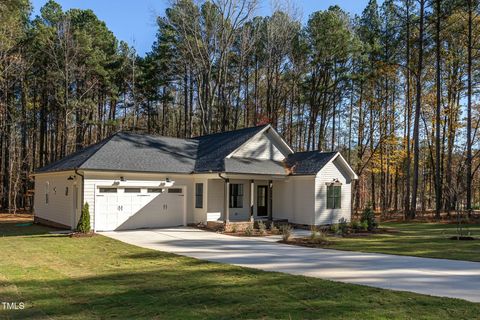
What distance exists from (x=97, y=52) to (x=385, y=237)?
2578 cm

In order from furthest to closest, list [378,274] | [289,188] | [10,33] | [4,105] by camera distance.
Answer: [4,105] < [10,33] < [289,188] < [378,274]

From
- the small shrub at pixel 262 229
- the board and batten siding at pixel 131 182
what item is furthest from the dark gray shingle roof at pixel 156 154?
the small shrub at pixel 262 229

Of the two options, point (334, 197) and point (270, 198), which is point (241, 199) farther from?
point (334, 197)

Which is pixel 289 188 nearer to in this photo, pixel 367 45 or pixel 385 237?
pixel 385 237

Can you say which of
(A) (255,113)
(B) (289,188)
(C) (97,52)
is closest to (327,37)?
(A) (255,113)

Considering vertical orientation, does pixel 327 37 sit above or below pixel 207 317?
above

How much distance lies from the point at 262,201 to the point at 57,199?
10.6 meters

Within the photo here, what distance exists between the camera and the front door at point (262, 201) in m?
21.6

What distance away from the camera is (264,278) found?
27.8ft

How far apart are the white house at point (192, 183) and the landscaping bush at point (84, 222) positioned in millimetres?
→ 596

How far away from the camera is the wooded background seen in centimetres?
2969

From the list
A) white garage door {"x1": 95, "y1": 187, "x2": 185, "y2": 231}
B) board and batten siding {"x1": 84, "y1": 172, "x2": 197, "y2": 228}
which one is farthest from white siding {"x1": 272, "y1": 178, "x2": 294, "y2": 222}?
white garage door {"x1": 95, "y1": 187, "x2": 185, "y2": 231}

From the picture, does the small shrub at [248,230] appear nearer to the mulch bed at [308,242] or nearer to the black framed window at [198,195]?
the mulch bed at [308,242]

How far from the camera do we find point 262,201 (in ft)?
71.6
